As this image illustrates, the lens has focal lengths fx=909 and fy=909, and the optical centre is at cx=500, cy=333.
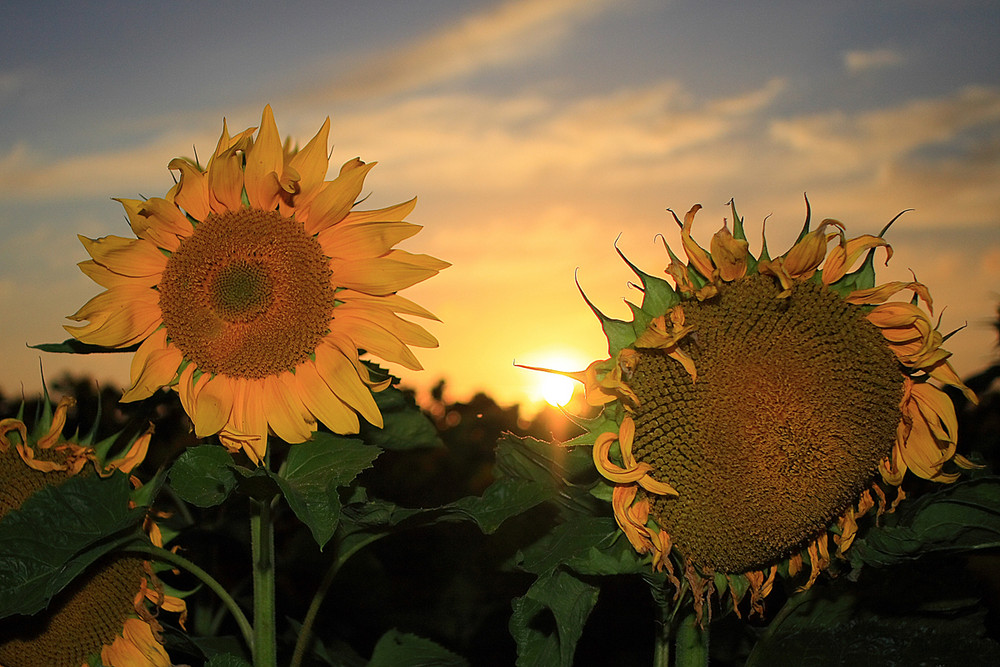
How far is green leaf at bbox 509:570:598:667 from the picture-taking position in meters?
1.84

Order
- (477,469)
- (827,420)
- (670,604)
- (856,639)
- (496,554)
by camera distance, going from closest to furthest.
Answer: (827,420), (670,604), (856,639), (496,554), (477,469)

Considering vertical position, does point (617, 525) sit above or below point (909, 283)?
below

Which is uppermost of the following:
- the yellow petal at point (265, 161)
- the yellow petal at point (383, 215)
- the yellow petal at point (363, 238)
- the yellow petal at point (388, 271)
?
the yellow petal at point (265, 161)

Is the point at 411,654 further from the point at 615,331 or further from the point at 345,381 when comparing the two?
the point at 615,331

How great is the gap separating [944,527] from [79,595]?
1964 mm

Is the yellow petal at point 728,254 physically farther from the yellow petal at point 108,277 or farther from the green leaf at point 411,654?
the green leaf at point 411,654

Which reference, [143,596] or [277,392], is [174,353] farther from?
[143,596]

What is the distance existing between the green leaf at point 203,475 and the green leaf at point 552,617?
658 mm

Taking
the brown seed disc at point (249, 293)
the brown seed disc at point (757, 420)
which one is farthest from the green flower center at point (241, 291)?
the brown seed disc at point (757, 420)

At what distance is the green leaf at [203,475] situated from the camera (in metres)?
1.86

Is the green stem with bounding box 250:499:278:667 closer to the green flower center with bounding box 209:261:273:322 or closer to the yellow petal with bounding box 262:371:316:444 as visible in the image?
the yellow petal with bounding box 262:371:316:444

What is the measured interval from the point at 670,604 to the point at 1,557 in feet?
4.73

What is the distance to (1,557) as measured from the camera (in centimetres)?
196

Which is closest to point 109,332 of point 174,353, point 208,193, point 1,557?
point 174,353
